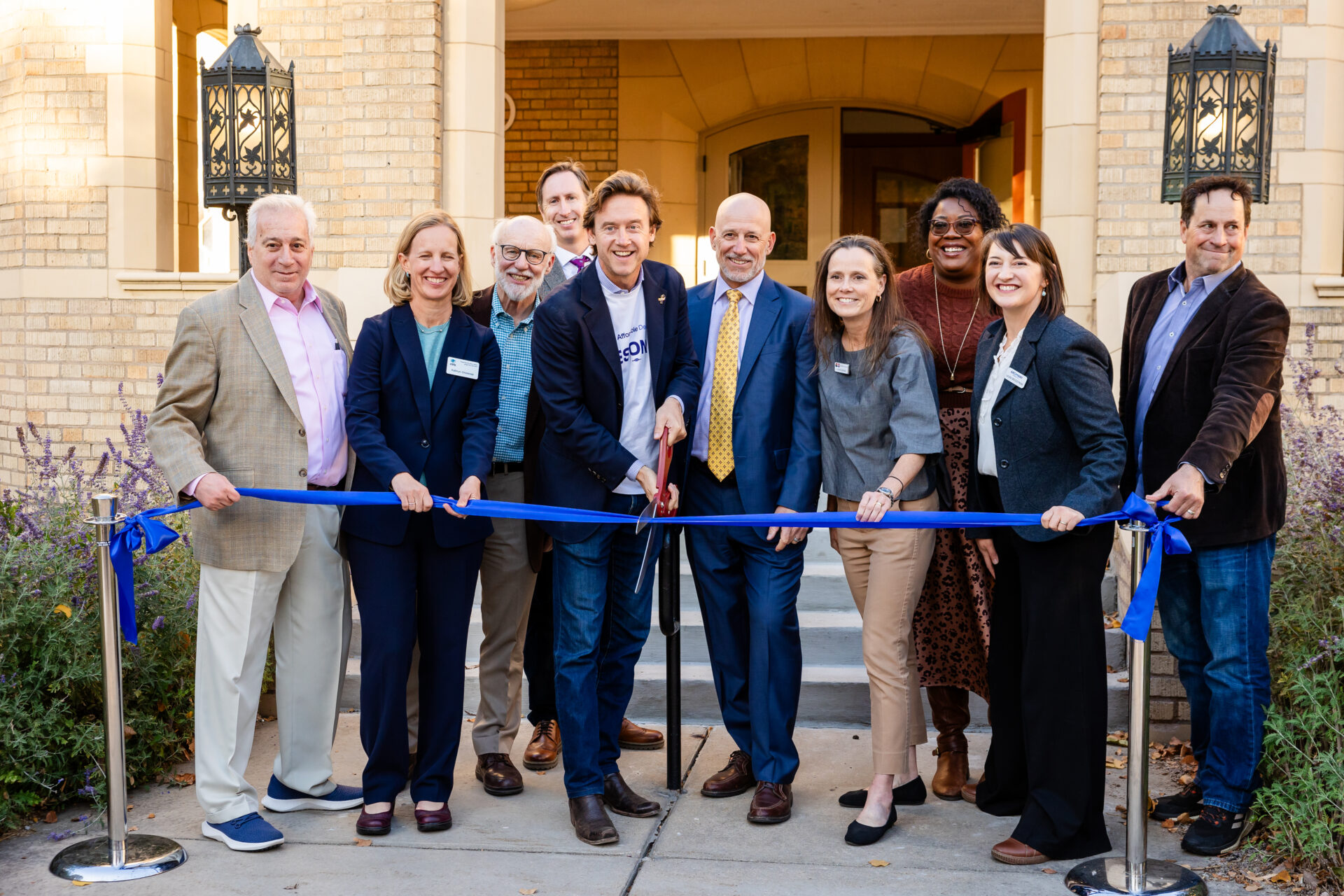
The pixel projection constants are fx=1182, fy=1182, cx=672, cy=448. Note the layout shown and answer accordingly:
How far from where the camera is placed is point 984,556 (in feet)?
13.0

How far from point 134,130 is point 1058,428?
23.2 ft

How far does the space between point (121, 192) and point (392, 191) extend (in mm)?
2124

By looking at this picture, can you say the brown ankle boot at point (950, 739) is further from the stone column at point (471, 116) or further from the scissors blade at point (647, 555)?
the stone column at point (471, 116)

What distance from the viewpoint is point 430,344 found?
4004mm

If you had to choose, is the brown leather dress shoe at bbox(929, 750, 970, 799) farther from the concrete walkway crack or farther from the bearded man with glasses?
the bearded man with glasses

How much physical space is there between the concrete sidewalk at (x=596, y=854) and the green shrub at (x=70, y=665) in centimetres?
16

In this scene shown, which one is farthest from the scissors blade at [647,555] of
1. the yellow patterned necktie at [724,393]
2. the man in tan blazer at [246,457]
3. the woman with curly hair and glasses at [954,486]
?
the man in tan blazer at [246,457]

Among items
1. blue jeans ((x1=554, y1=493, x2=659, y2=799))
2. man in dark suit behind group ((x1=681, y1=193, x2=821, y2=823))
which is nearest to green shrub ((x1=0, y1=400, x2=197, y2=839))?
blue jeans ((x1=554, y1=493, x2=659, y2=799))

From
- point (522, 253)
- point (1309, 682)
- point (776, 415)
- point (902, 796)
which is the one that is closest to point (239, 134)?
point (522, 253)

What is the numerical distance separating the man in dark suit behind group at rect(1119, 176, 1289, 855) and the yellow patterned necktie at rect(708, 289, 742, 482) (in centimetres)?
135

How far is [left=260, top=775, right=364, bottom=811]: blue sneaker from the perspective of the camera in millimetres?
4137

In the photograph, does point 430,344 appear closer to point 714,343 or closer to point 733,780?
point 714,343

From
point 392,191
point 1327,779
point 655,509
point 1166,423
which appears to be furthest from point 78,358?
point 1327,779

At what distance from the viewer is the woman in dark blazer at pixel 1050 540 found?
359 centimetres
